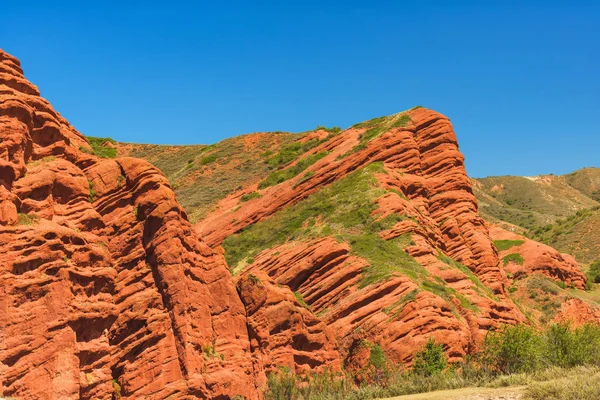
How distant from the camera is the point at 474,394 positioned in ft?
77.9

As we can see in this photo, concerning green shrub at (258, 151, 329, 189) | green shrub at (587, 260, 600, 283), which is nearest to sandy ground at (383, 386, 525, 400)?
green shrub at (258, 151, 329, 189)

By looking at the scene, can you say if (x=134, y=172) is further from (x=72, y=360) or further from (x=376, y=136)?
(x=376, y=136)

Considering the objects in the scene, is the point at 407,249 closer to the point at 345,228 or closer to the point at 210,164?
the point at 345,228

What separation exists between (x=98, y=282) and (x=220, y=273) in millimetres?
6031

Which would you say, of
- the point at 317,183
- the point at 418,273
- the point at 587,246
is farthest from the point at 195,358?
the point at 587,246

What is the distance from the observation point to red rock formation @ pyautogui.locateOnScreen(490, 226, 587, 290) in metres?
60.3

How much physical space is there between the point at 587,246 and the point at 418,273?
7033 centimetres

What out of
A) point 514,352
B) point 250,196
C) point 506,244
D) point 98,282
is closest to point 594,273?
point 506,244

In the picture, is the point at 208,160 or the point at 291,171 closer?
the point at 291,171

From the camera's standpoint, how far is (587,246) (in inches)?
3824

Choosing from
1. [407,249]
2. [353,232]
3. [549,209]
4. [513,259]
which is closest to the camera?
[407,249]

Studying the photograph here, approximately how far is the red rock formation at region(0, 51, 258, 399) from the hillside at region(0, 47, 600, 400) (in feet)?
0.20

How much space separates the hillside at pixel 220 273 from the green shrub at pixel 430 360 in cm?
62

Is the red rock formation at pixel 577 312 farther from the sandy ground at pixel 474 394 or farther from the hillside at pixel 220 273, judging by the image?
the sandy ground at pixel 474 394
